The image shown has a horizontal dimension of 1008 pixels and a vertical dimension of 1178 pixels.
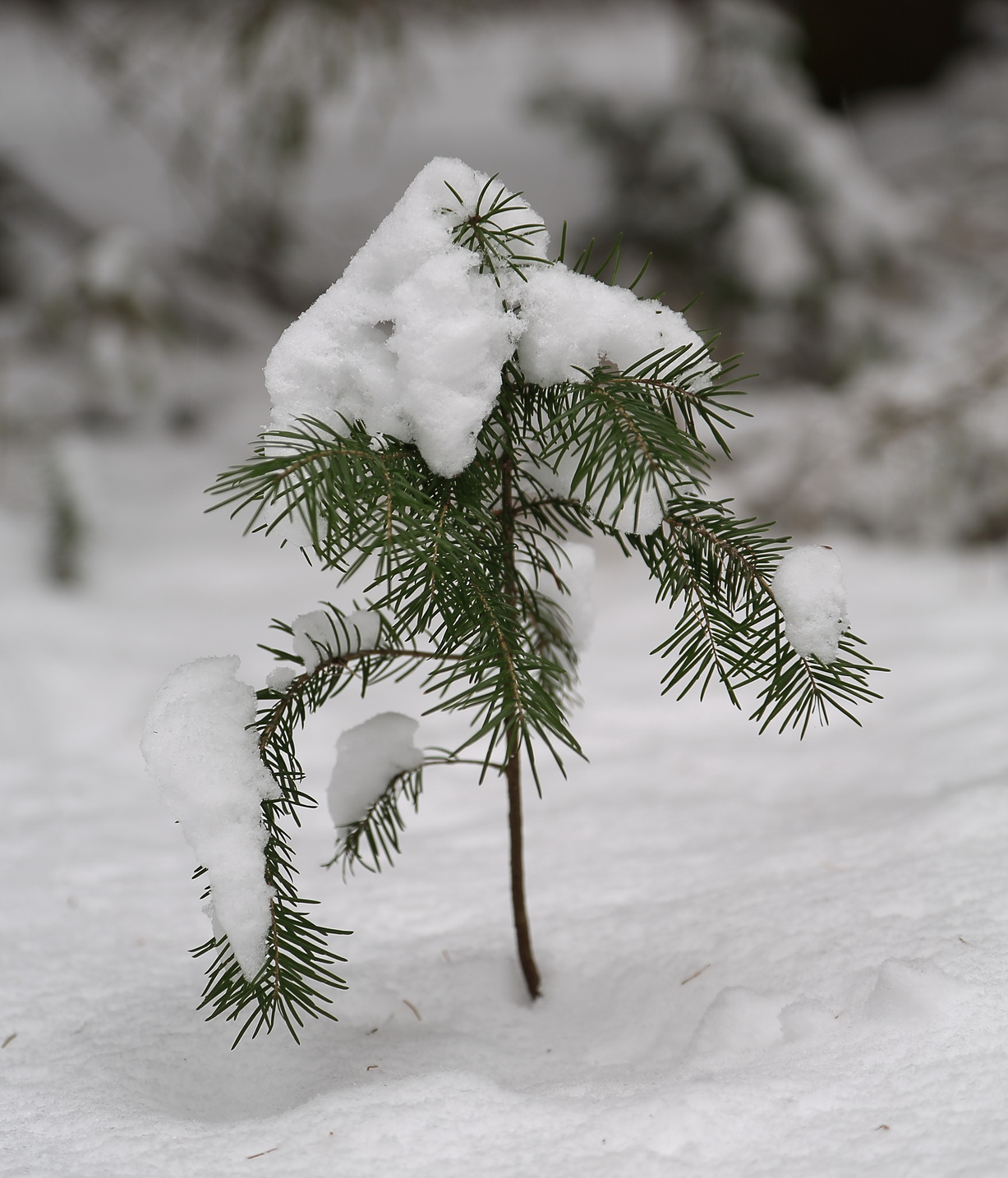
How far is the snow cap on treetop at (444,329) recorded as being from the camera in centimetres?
89

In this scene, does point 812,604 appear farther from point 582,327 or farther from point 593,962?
point 593,962

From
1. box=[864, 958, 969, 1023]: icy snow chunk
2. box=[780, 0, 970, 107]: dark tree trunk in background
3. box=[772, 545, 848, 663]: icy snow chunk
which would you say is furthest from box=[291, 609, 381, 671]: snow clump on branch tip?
box=[780, 0, 970, 107]: dark tree trunk in background

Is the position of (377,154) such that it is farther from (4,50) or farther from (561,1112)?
(561,1112)

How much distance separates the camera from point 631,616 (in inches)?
115

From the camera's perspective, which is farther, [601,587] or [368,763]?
[601,587]

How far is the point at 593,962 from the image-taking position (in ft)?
4.34

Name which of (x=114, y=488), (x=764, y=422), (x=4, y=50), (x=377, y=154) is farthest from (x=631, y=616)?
(x=4, y=50)

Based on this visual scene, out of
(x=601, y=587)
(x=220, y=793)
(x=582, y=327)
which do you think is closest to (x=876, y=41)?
(x=601, y=587)

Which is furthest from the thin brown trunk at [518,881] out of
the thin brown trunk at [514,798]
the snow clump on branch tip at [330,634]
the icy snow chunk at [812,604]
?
the icy snow chunk at [812,604]

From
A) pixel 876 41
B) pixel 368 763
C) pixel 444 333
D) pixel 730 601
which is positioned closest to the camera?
pixel 444 333

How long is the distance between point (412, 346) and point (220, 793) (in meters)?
0.48

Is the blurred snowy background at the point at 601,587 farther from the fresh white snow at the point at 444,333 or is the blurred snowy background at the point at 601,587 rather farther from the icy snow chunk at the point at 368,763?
the fresh white snow at the point at 444,333

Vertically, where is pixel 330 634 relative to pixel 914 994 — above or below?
above

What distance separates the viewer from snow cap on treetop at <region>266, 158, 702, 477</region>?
89 centimetres
